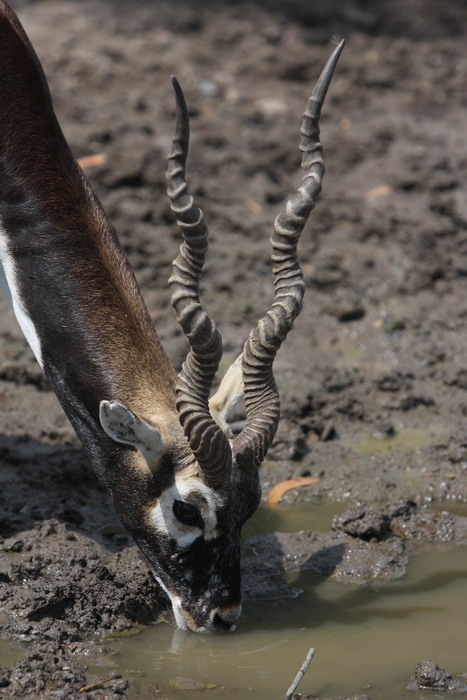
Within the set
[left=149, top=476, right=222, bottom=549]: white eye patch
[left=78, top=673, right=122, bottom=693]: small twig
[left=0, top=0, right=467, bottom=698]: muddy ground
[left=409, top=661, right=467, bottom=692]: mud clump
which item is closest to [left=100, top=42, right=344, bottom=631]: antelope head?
[left=149, top=476, right=222, bottom=549]: white eye patch

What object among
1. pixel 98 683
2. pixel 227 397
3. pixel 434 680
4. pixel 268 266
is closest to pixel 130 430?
pixel 227 397

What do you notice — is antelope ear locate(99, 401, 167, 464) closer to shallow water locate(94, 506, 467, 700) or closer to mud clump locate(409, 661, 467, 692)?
shallow water locate(94, 506, 467, 700)

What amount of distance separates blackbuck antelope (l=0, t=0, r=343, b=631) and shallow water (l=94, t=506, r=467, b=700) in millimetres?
229

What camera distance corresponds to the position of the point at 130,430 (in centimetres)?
612

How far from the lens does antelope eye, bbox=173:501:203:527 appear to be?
20.1ft

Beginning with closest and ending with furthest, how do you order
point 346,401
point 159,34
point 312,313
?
point 346,401 → point 312,313 → point 159,34

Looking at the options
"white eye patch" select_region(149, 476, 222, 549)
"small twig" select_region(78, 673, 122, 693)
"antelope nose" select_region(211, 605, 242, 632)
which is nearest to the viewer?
"small twig" select_region(78, 673, 122, 693)

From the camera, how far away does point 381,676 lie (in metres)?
6.00

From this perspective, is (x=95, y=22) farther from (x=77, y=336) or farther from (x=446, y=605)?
(x=446, y=605)

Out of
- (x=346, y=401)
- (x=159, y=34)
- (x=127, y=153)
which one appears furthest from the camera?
(x=159, y=34)

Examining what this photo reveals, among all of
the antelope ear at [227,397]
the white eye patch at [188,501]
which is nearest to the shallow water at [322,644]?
the white eye patch at [188,501]

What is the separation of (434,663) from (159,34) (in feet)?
38.9

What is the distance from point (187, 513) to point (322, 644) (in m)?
1.18

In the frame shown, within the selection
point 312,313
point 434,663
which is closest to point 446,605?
point 434,663
